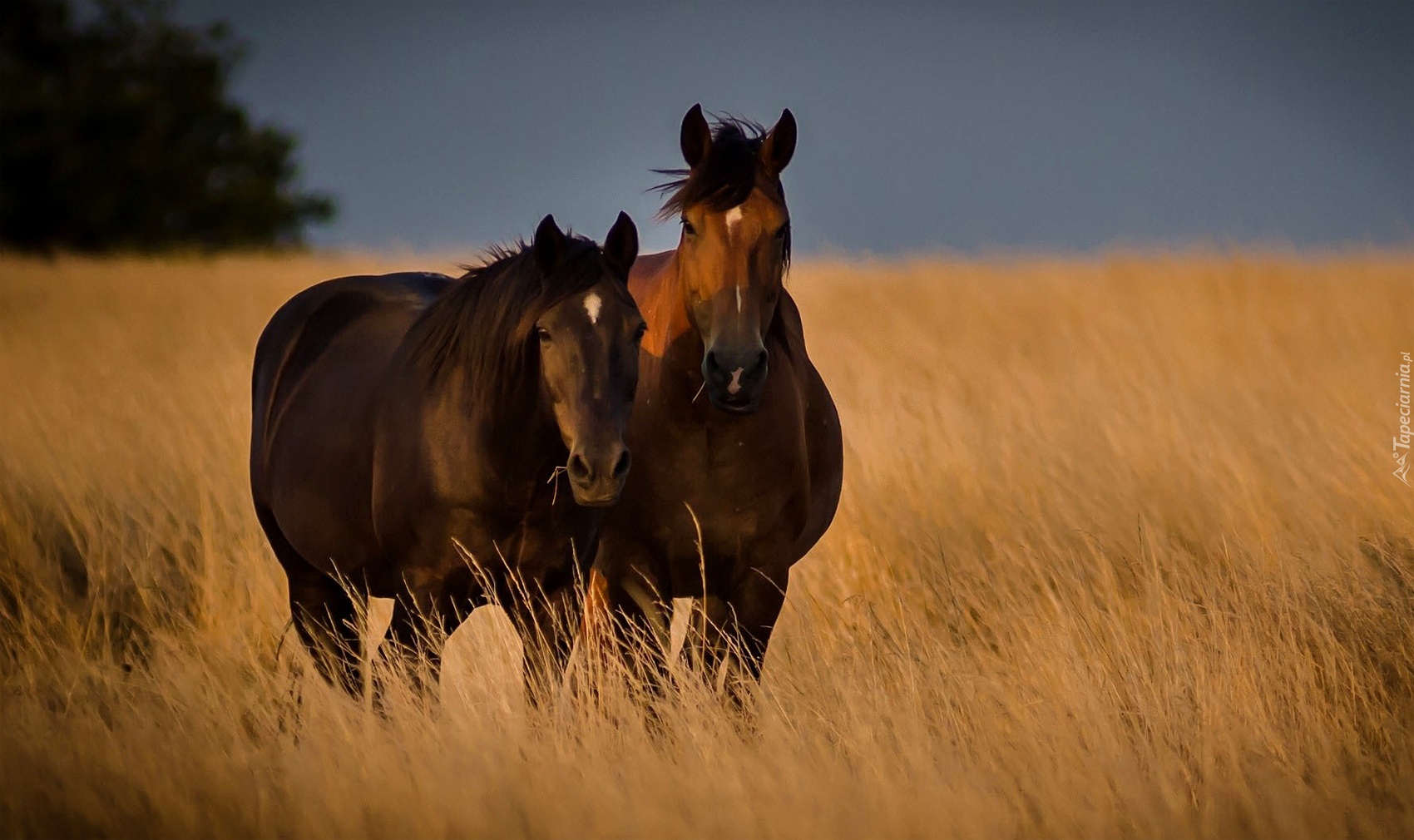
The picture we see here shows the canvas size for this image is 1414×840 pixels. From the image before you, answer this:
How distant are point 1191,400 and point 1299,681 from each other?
4.83m

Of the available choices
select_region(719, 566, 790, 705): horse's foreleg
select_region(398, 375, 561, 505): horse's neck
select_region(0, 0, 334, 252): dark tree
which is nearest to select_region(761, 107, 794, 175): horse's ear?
select_region(398, 375, 561, 505): horse's neck

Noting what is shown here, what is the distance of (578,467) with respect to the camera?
3.73 meters

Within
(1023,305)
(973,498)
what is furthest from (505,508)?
(1023,305)

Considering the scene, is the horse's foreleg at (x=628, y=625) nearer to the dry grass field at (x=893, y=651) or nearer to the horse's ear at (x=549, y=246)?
the dry grass field at (x=893, y=651)

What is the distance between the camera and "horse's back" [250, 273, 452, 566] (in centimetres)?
454

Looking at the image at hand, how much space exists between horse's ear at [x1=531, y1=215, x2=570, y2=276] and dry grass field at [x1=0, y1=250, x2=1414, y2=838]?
48.4 inches

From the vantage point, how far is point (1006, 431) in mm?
7895

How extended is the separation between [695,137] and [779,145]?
265 millimetres

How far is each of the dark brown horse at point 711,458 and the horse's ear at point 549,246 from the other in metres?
0.42

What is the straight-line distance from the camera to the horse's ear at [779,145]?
14.5ft

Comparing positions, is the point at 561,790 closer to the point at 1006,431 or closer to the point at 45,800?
the point at 45,800

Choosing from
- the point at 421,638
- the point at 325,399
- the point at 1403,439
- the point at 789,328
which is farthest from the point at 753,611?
the point at 1403,439

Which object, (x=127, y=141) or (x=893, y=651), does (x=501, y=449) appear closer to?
(x=893, y=651)

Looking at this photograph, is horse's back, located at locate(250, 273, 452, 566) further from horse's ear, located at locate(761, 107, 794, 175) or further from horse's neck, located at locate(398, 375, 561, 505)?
horse's ear, located at locate(761, 107, 794, 175)
